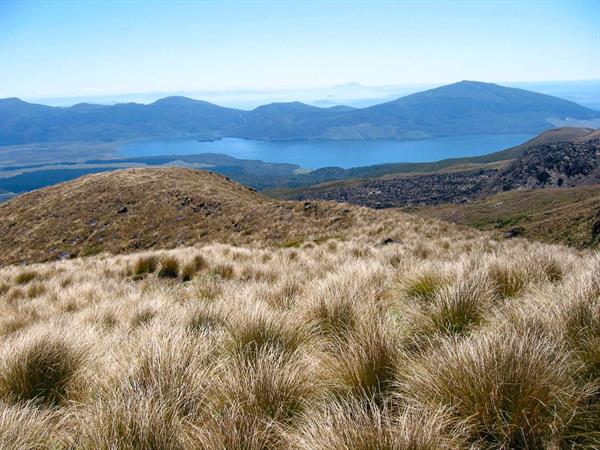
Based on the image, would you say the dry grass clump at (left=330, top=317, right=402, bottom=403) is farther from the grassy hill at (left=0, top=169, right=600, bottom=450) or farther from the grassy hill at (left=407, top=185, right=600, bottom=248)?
the grassy hill at (left=407, top=185, right=600, bottom=248)

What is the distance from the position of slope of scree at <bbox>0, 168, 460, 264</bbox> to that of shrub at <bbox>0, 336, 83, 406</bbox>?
1443 centimetres

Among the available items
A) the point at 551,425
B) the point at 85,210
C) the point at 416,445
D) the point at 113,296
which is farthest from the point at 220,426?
the point at 85,210

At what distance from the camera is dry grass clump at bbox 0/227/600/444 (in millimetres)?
2166

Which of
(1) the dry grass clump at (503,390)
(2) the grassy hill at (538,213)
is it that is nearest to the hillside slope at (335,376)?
(1) the dry grass clump at (503,390)

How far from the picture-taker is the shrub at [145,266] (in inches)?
472

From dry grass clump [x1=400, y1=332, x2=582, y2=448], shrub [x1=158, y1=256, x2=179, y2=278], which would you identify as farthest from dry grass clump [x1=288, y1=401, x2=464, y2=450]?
shrub [x1=158, y1=256, x2=179, y2=278]

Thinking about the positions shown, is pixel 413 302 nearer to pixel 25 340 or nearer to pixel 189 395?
pixel 189 395

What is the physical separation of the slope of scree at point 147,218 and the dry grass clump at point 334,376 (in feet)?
45.3

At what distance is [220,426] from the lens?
2203 mm

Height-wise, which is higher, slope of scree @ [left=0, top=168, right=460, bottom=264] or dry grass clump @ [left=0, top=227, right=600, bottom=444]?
dry grass clump @ [left=0, top=227, right=600, bottom=444]

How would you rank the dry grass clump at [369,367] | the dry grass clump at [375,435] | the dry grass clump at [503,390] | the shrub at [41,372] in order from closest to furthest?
the dry grass clump at [375,435] < the dry grass clump at [503,390] < the dry grass clump at [369,367] < the shrub at [41,372]

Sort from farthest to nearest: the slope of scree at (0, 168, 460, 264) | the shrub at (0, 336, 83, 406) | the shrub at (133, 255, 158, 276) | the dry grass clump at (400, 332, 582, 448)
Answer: the slope of scree at (0, 168, 460, 264), the shrub at (133, 255, 158, 276), the shrub at (0, 336, 83, 406), the dry grass clump at (400, 332, 582, 448)

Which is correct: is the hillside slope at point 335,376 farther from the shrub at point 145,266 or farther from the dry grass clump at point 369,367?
the shrub at point 145,266

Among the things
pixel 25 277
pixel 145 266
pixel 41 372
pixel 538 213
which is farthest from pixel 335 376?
pixel 538 213
